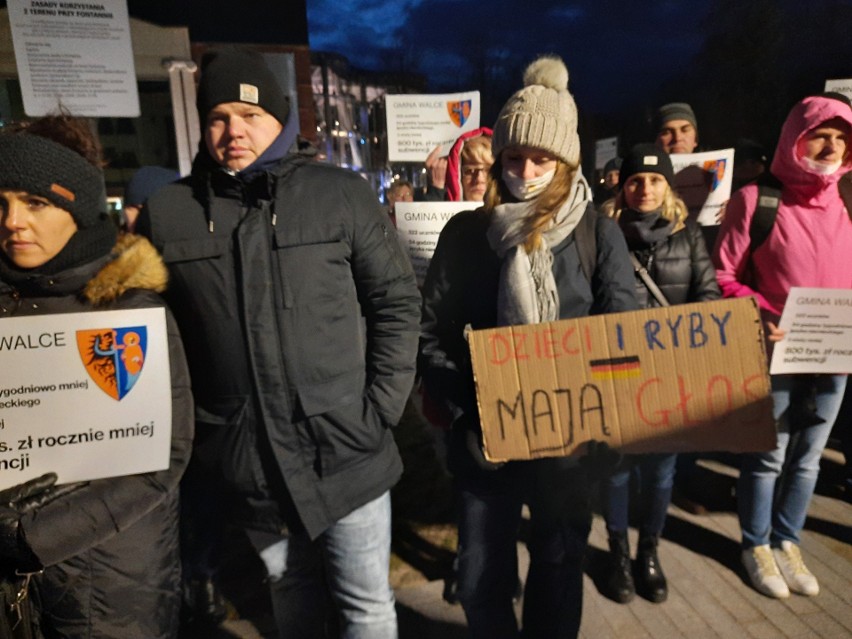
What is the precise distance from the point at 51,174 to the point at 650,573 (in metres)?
3.00

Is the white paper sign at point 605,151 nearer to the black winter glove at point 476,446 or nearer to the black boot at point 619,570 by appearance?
the black boot at point 619,570

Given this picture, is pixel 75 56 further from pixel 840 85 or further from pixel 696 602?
pixel 840 85

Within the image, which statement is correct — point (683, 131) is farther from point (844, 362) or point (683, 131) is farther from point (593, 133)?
point (593, 133)

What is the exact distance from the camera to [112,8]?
2.33 m

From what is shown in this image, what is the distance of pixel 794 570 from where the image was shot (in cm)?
270

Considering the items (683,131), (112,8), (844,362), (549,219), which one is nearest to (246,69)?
(549,219)

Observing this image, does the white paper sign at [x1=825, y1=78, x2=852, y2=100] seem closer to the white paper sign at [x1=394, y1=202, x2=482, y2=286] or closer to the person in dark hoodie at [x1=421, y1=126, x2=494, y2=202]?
the person in dark hoodie at [x1=421, y1=126, x2=494, y2=202]

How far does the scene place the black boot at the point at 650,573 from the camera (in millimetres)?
2619

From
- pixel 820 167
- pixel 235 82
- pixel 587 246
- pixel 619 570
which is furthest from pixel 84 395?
pixel 820 167

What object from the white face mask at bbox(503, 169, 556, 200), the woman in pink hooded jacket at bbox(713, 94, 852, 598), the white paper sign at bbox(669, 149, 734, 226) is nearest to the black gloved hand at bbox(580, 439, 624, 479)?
the white face mask at bbox(503, 169, 556, 200)

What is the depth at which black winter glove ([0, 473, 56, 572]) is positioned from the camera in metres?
1.25

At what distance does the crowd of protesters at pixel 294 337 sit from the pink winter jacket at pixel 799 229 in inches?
41.7

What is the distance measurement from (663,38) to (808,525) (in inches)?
1715

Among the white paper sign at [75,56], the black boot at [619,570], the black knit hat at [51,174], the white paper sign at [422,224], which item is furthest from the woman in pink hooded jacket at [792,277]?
the white paper sign at [75,56]
